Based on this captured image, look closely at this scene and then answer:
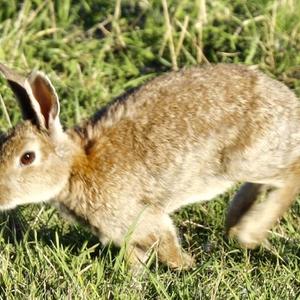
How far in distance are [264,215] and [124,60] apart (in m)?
2.21

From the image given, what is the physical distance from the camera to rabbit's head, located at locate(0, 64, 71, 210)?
543cm

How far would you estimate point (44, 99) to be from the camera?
18.0ft

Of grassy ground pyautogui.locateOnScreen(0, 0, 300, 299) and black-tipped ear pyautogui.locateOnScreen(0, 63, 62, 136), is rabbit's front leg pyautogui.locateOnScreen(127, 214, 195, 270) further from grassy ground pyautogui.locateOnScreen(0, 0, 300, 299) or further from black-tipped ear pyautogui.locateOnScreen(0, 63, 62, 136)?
black-tipped ear pyautogui.locateOnScreen(0, 63, 62, 136)

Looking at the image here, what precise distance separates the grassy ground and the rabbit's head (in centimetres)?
27

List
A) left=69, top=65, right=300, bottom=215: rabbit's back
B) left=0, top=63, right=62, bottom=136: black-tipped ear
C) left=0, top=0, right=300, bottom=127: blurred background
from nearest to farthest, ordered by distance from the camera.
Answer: left=0, top=63, right=62, bottom=136: black-tipped ear < left=69, top=65, right=300, bottom=215: rabbit's back < left=0, top=0, right=300, bottom=127: blurred background

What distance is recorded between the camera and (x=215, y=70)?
583cm

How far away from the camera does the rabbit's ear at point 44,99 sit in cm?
538

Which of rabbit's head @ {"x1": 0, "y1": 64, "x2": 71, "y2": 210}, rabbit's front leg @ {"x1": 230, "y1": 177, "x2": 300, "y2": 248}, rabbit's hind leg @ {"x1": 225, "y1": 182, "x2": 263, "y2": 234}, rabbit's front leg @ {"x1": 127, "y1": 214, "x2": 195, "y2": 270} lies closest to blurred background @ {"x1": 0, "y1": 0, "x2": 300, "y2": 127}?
rabbit's hind leg @ {"x1": 225, "y1": 182, "x2": 263, "y2": 234}

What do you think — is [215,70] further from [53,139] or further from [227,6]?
[227,6]

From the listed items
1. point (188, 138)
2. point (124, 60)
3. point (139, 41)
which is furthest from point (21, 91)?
point (139, 41)

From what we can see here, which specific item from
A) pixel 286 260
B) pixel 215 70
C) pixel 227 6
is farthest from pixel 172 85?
pixel 227 6

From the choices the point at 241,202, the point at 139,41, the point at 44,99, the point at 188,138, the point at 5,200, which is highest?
the point at 44,99

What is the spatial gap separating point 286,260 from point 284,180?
548mm

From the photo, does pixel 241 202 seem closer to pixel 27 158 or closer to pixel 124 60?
pixel 27 158
